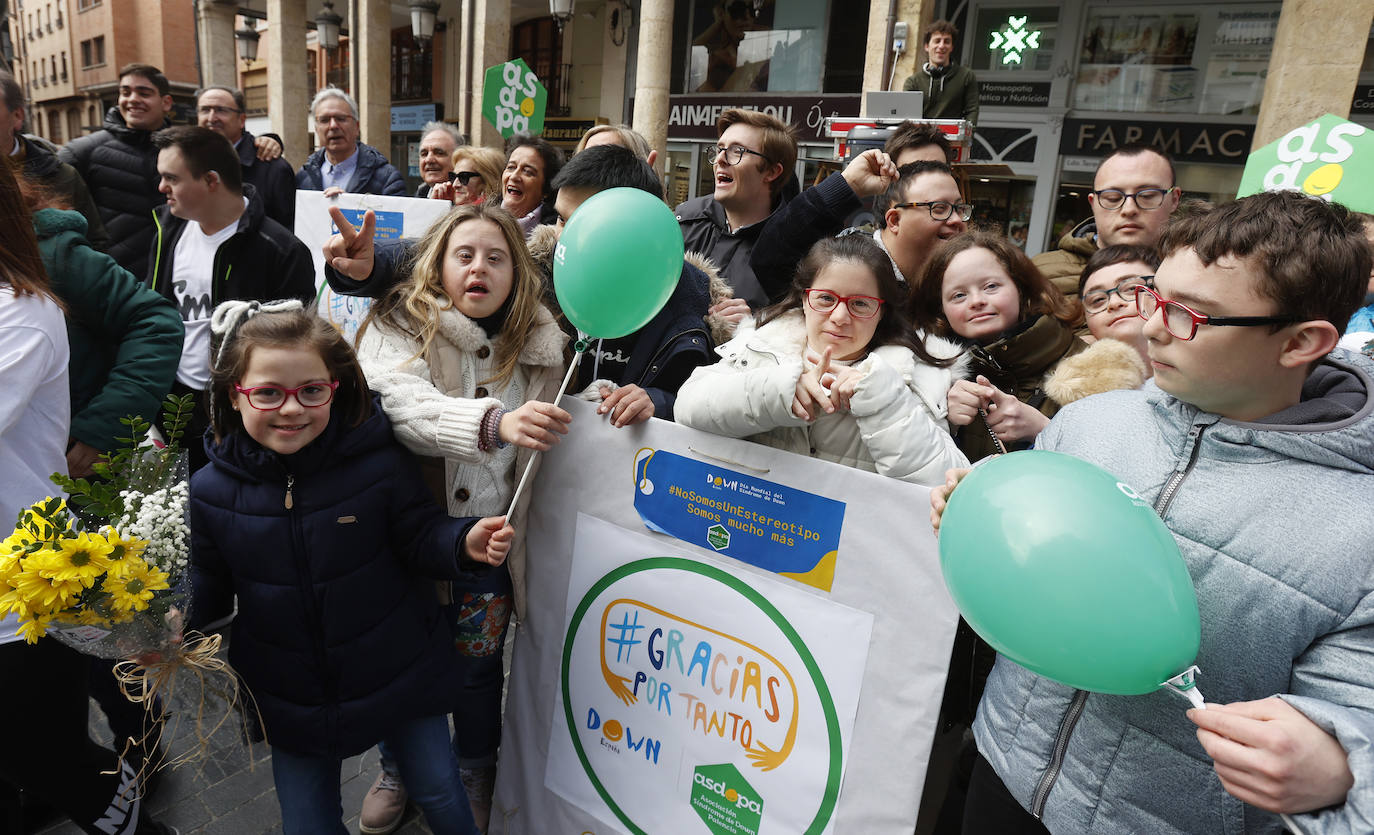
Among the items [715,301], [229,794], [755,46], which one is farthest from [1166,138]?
[229,794]

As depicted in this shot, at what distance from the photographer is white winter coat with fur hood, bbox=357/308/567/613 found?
1.95 metres

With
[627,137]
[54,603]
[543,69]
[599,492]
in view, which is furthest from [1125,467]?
[543,69]

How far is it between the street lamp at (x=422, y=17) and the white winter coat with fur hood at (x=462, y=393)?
34.4ft

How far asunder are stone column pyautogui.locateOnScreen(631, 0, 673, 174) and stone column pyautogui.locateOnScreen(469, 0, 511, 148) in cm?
302

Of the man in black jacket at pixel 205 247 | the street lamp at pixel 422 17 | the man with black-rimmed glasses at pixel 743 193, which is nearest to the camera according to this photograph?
the man in black jacket at pixel 205 247

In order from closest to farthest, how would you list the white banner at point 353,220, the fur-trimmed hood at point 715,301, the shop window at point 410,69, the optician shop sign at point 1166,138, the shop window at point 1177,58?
1. the fur-trimmed hood at point 715,301
2. the white banner at point 353,220
3. the shop window at point 1177,58
4. the optician shop sign at point 1166,138
5. the shop window at point 410,69

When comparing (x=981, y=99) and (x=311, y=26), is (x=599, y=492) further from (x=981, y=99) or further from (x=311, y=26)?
(x=311, y=26)

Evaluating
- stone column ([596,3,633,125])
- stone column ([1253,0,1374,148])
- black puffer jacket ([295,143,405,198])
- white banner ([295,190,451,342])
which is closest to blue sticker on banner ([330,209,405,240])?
white banner ([295,190,451,342])

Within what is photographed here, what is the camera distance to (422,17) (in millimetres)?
10648

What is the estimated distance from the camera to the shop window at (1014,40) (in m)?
9.20

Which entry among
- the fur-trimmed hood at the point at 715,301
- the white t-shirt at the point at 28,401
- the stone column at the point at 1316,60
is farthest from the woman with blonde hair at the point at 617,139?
the stone column at the point at 1316,60

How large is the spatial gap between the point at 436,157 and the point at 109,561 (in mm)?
4374

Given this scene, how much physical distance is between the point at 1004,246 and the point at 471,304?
1.57 metres

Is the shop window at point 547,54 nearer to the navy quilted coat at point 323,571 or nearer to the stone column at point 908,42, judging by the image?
the stone column at point 908,42
